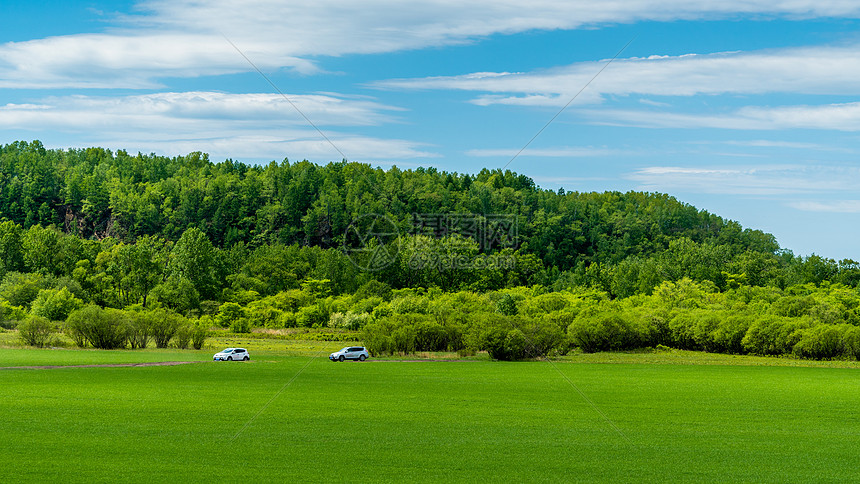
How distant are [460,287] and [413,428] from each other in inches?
4884

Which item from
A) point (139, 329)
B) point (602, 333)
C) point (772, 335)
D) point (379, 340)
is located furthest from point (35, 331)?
point (772, 335)

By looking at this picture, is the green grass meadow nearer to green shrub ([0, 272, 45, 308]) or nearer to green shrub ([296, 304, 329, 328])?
green shrub ([296, 304, 329, 328])

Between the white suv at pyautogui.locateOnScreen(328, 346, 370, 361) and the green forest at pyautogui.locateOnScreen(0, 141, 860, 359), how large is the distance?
6.26 metres

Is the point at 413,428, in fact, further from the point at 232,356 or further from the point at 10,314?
the point at 10,314

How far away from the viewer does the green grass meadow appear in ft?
71.6

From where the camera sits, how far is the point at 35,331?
6881 cm

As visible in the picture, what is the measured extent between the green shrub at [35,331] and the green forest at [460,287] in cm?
13

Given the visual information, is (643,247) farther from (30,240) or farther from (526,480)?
(526,480)

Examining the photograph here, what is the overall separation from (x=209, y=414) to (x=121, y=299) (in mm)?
103394

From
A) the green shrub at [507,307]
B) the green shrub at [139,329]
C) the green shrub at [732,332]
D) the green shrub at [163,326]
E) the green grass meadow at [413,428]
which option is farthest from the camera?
the green shrub at [507,307]

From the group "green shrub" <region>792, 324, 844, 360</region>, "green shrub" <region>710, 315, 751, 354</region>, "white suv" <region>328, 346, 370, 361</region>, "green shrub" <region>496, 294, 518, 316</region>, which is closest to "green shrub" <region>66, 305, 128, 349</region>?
"white suv" <region>328, 346, 370, 361</region>

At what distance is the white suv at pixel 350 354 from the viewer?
2432 inches

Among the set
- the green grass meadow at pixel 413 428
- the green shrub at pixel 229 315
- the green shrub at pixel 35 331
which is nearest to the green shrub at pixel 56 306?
the green shrub at pixel 35 331

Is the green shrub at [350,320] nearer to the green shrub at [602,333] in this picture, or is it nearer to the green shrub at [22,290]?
the green shrub at [602,333]
